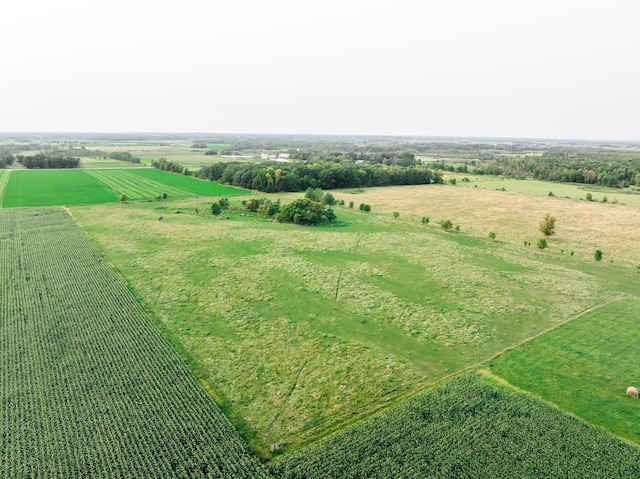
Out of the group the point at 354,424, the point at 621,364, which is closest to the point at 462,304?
the point at 621,364

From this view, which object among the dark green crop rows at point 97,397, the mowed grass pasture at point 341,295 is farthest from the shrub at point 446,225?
the dark green crop rows at point 97,397

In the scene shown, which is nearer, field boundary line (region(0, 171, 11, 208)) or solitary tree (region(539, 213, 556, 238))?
solitary tree (region(539, 213, 556, 238))

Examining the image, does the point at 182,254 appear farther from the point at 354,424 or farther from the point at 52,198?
the point at 52,198

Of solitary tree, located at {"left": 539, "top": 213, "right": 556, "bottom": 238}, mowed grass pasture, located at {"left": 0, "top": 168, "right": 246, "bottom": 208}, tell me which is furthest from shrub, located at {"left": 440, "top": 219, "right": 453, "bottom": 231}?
mowed grass pasture, located at {"left": 0, "top": 168, "right": 246, "bottom": 208}

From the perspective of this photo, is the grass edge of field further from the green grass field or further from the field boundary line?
the field boundary line

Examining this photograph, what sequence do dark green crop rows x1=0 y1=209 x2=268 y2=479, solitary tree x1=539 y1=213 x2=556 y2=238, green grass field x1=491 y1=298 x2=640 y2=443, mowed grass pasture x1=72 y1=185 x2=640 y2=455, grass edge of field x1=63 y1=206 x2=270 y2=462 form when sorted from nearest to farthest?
dark green crop rows x1=0 y1=209 x2=268 y2=479, grass edge of field x1=63 y1=206 x2=270 y2=462, green grass field x1=491 y1=298 x2=640 y2=443, mowed grass pasture x1=72 y1=185 x2=640 y2=455, solitary tree x1=539 y1=213 x2=556 y2=238

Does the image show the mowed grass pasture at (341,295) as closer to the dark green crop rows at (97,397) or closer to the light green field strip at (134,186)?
the dark green crop rows at (97,397)
